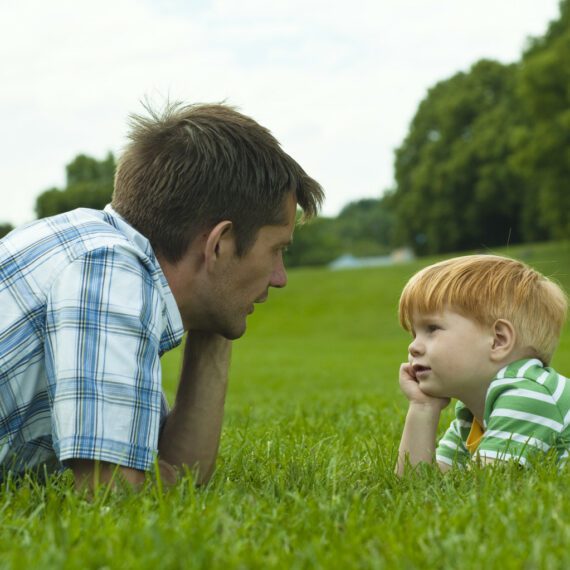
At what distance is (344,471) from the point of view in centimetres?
334

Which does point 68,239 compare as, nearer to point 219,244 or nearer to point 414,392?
point 219,244

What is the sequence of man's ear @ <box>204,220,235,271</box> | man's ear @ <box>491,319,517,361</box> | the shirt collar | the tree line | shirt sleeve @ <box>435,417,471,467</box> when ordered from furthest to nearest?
the tree line < shirt sleeve @ <box>435,417,471,467</box> < man's ear @ <box>491,319,517,361</box> < man's ear @ <box>204,220,235,271</box> < the shirt collar

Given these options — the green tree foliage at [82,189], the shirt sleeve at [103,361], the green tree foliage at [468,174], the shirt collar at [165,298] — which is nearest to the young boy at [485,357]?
the shirt collar at [165,298]

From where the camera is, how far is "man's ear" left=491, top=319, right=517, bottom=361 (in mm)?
3447

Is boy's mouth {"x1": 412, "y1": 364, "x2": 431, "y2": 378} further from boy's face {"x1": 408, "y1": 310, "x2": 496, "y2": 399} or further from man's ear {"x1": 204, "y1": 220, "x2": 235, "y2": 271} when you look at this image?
man's ear {"x1": 204, "y1": 220, "x2": 235, "y2": 271}

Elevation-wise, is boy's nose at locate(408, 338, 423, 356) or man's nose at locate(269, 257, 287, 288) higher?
man's nose at locate(269, 257, 287, 288)

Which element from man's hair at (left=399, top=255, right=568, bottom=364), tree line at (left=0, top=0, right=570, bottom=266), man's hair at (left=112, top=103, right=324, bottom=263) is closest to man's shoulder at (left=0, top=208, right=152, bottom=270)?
man's hair at (left=112, top=103, right=324, bottom=263)

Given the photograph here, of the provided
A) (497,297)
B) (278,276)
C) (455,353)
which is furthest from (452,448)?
(278,276)

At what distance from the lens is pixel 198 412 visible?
336 centimetres

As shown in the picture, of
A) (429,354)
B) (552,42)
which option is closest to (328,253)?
(552,42)

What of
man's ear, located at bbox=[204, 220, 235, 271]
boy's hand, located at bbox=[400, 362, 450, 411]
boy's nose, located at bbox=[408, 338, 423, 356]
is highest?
man's ear, located at bbox=[204, 220, 235, 271]

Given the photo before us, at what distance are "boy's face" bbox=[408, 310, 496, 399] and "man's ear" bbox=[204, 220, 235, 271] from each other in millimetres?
886

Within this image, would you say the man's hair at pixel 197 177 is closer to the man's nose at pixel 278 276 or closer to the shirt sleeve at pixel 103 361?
the man's nose at pixel 278 276

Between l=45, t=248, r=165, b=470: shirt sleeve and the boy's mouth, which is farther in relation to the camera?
the boy's mouth
